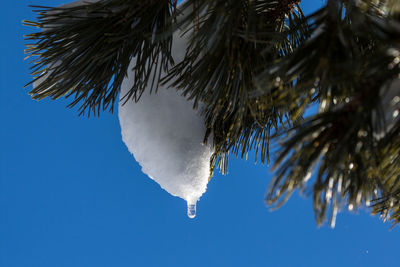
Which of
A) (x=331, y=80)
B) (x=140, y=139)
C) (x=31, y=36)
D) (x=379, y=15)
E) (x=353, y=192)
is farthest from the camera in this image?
(x=140, y=139)

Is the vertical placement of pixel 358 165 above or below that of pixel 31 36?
below

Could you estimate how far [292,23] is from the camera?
86 centimetres

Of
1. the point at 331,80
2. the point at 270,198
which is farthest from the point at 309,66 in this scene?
the point at 270,198

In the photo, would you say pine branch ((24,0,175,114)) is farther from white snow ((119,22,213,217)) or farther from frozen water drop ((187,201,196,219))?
frozen water drop ((187,201,196,219))

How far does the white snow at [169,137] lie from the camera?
93 cm

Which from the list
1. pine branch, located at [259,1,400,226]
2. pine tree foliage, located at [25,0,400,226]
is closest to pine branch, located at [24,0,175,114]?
pine tree foliage, located at [25,0,400,226]

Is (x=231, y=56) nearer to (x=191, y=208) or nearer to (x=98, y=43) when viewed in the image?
(x=98, y=43)

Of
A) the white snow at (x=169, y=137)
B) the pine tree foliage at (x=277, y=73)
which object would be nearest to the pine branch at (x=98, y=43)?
the pine tree foliage at (x=277, y=73)

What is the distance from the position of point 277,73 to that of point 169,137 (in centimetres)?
43

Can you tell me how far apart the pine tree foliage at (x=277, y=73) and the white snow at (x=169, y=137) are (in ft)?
0.17

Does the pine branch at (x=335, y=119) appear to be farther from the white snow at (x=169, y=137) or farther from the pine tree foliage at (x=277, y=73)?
the white snow at (x=169, y=137)

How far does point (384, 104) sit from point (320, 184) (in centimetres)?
12

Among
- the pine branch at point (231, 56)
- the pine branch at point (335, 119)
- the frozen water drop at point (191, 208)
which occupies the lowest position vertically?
the pine branch at point (335, 119)

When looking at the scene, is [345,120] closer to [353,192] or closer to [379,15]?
[353,192]
